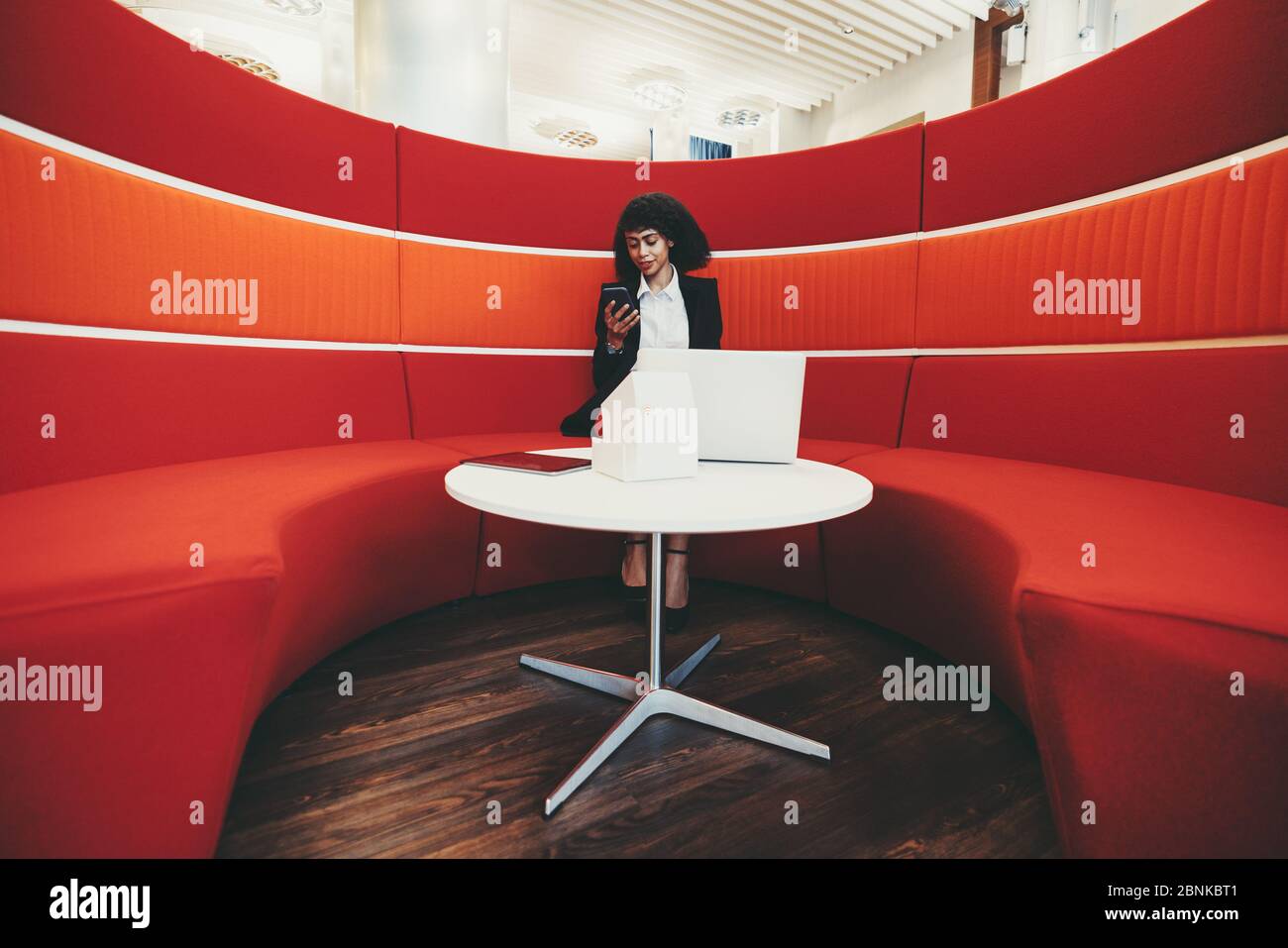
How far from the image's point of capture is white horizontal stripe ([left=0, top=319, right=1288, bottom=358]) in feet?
4.75

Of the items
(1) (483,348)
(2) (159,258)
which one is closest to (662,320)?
(1) (483,348)

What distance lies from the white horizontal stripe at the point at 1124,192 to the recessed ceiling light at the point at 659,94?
18.8 ft

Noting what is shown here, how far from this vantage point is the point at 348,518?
1586mm

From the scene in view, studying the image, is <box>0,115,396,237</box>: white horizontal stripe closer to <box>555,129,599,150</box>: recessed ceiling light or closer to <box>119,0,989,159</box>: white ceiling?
<box>119,0,989,159</box>: white ceiling

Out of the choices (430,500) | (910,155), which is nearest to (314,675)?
(430,500)

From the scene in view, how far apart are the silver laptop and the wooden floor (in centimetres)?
64

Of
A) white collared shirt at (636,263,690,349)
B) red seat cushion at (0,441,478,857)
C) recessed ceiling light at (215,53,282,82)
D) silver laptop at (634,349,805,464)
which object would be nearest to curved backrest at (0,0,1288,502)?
white collared shirt at (636,263,690,349)

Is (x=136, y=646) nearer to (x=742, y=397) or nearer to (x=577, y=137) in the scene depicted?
(x=742, y=397)

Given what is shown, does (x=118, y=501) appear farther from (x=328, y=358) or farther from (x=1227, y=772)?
(x=1227, y=772)

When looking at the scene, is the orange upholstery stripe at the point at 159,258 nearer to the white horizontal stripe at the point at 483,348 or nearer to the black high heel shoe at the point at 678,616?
the white horizontal stripe at the point at 483,348

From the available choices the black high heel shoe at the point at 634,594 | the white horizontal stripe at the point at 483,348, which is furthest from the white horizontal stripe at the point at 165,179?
the black high heel shoe at the point at 634,594

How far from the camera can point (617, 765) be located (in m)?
1.33

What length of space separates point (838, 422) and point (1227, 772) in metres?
1.78

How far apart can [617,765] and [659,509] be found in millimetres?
616
